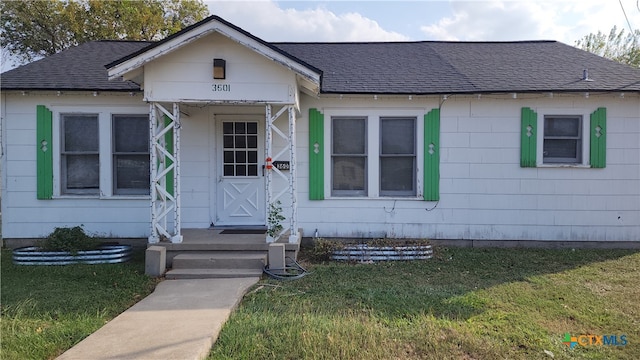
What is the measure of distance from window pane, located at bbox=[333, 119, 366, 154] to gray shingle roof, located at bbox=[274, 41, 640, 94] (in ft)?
2.17

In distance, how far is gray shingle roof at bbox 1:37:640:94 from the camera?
7.38m

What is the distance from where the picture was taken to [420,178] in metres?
7.59

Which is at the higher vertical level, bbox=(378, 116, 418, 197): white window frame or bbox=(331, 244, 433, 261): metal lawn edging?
bbox=(378, 116, 418, 197): white window frame

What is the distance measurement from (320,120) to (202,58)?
2.50m

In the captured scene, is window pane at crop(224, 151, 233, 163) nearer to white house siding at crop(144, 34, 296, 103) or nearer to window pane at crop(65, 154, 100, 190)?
white house siding at crop(144, 34, 296, 103)

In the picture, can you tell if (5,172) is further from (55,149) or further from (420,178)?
(420,178)

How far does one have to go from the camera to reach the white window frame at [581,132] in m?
7.42

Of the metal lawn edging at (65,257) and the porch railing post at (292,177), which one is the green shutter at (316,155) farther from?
the metal lawn edging at (65,257)

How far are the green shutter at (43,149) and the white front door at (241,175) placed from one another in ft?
10.7

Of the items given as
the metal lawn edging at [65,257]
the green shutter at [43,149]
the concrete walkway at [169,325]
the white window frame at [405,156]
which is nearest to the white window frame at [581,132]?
the white window frame at [405,156]

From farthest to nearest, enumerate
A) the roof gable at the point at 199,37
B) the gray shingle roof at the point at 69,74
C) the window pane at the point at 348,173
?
1. the window pane at the point at 348,173
2. the gray shingle roof at the point at 69,74
3. the roof gable at the point at 199,37

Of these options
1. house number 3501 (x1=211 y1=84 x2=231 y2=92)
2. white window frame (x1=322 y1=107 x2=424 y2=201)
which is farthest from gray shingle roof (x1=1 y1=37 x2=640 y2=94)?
house number 3501 (x1=211 y1=84 x2=231 y2=92)

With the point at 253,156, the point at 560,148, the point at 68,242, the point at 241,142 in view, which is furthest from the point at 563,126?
the point at 68,242

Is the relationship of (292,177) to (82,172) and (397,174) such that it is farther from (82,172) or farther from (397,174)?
(82,172)
